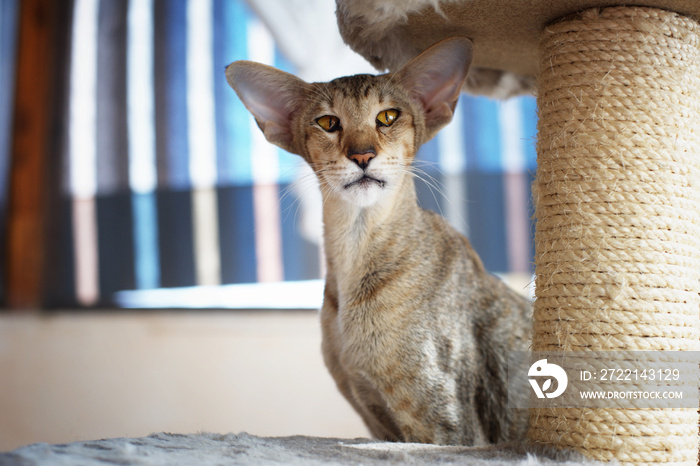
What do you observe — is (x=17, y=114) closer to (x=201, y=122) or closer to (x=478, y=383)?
(x=201, y=122)

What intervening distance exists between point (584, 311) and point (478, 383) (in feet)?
1.16

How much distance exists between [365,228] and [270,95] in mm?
434

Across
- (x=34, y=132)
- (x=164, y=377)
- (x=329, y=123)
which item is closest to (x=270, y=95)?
(x=329, y=123)

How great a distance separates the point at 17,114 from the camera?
12.0ft

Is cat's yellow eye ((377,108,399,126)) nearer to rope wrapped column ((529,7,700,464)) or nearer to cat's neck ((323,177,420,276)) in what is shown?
cat's neck ((323,177,420,276))

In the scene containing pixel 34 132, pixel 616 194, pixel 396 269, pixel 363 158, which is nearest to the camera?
pixel 616 194

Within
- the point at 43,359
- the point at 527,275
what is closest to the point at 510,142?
the point at 527,275

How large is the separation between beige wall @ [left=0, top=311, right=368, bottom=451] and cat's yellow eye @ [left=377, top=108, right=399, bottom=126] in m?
1.82

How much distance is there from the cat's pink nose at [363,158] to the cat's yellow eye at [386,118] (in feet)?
0.55

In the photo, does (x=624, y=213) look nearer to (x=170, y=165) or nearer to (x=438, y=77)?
(x=438, y=77)

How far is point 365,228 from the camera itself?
1.37 meters

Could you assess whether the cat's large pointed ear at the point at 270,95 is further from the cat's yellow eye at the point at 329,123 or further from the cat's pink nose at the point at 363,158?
the cat's pink nose at the point at 363,158

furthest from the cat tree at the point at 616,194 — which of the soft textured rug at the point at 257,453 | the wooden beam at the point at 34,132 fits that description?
the wooden beam at the point at 34,132

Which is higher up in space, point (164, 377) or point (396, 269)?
point (396, 269)
